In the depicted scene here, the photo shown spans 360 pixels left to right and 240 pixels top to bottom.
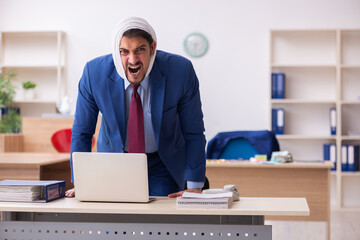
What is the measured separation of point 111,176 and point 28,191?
1.24ft

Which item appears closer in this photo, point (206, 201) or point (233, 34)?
point (206, 201)

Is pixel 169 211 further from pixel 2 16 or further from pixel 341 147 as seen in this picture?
pixel 2 16

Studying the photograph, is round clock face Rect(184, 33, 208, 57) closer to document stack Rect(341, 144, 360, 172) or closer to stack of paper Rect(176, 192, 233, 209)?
document stack Rect(341, 144, 360, 172)

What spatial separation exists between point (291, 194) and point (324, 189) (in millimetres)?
276

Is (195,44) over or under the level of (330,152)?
over

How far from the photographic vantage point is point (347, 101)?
254 inches

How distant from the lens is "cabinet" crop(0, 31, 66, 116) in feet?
23.1

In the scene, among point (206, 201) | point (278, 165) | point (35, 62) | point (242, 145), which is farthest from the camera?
point (35, 62)

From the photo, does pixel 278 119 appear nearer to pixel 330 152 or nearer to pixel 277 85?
pixel 277 85

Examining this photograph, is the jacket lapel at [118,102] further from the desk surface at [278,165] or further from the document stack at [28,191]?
the desk surface at [278,165]

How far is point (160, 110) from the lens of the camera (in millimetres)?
2424

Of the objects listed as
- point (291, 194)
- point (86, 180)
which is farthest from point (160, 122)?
point (291, 194)

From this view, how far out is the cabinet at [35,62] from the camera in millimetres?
7043

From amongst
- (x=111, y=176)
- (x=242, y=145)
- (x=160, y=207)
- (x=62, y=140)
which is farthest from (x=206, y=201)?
(x=62, y=140)
